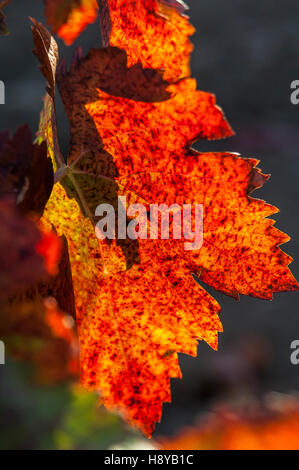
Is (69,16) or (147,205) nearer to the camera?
(69,16)

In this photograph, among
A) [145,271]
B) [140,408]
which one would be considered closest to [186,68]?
[145,271]

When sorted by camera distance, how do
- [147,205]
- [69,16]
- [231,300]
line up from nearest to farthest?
[69,16], [147,205], [231,300]

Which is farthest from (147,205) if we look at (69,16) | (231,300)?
(231,300)

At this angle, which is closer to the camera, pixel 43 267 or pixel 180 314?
pixel 43 267

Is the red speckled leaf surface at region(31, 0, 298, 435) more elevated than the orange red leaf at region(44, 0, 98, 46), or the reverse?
the orange red leaf at region(44, 0, 98, 46)

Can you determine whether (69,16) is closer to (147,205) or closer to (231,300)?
(147,205)

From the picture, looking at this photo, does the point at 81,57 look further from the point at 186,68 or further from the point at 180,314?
the point at 180,314

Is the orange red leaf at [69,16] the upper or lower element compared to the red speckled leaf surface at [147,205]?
upper

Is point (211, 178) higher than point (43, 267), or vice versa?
point (211, 178)
